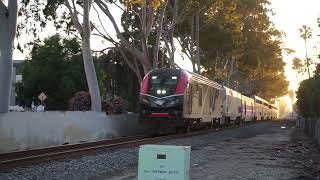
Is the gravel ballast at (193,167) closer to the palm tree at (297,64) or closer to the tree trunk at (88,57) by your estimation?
the tree trunk at (88,57)

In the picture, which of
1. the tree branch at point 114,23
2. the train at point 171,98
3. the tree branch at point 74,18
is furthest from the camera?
the tree branch at point 114,23

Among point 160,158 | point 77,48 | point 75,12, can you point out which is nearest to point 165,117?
point 75,12

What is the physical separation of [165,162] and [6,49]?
14.4 metres

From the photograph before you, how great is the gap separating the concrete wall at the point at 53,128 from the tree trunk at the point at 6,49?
1089 millimetres

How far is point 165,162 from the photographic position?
25.3 feet

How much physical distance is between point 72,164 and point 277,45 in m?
50.9

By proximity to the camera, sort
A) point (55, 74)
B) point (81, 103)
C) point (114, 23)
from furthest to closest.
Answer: point (55, 74) → point (81, 103) → point (114, 23)

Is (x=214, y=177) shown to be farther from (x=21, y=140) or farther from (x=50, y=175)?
(x=21, y=140)

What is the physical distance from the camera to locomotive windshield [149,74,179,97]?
94.4 feet

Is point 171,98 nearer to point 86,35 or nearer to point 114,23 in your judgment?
point 86,35

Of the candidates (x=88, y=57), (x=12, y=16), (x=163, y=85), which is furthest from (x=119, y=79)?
(x=12, y=16)

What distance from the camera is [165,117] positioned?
28328mm

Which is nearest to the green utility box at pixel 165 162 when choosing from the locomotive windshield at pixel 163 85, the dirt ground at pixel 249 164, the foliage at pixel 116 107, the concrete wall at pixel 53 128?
the dirt ground at pixel 249 164

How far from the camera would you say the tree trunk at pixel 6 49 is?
20609 millimetres
